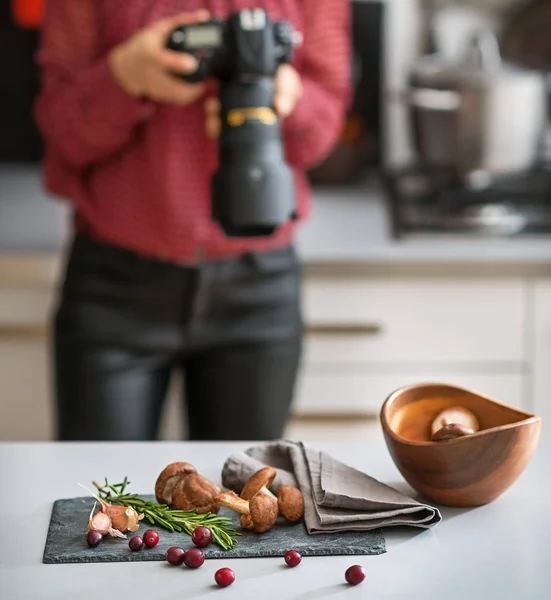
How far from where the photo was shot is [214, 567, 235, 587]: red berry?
2.42ft

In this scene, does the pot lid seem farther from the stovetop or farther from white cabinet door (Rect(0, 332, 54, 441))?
white cabinet door (Rect(0, 332, 54, 441))

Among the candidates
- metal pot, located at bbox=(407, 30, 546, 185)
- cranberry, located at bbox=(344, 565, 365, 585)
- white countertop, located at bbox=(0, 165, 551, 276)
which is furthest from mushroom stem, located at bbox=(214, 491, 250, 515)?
metal pot, located at bbox=(407, 30, 546, 185)

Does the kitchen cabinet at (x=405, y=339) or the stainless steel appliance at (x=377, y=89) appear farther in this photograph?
the stainless steel appliance at (x=377, y=89)

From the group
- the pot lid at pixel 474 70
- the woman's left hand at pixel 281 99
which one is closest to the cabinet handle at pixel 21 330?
the woman's left hand at pixel 281 99

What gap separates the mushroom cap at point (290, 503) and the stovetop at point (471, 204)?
3.35ft

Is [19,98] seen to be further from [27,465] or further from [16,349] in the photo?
[27,465]

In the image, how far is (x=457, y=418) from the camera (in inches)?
36.5

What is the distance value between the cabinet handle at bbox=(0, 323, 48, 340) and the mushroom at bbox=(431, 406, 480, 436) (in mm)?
1027

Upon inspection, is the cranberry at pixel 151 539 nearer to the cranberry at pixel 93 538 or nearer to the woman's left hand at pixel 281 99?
the cranberry at pixel 93 538

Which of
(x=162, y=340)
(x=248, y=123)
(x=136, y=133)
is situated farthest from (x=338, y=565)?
(x=136, y=133)

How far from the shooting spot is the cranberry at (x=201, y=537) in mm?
792

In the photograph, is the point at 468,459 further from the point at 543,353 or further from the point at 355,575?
the point at 543,353

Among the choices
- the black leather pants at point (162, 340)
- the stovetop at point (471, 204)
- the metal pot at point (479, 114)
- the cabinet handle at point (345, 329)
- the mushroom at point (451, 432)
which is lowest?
the cabinet handle at point (345, 329)

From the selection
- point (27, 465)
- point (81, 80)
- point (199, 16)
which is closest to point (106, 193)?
point (81, 80)
